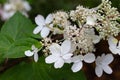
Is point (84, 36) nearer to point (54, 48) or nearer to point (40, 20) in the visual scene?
point (54, 48)

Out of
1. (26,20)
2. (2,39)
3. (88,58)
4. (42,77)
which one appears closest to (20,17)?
(26,20)

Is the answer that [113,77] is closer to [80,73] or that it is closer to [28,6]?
[80,73]

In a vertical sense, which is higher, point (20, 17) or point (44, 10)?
point (44, 10)

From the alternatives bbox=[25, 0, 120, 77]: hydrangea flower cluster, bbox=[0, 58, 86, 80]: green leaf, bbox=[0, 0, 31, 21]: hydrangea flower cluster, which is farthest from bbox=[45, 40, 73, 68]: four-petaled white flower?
bbox=[0, 0, 31, 21]: hydrangea flower cluster

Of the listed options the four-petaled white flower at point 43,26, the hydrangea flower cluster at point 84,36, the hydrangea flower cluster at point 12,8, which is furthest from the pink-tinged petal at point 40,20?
the hydrangea flower cluster at point 12,8

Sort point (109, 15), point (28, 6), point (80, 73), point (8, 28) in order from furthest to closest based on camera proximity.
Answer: point (28, 6) → point (8, 28) → point (80, 73) → point (109, 15)

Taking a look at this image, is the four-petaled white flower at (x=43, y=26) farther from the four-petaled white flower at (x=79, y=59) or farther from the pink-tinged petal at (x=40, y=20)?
the four-petaled white flower at (x=79, y=59)
